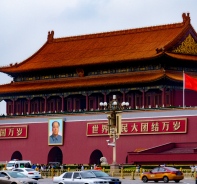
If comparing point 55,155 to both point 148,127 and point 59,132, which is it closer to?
point 59,132

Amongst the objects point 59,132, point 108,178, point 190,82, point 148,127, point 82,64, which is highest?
point 82,64

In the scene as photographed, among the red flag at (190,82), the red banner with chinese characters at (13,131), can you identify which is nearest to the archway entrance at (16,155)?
the red banner with chinese characters at (13,131)

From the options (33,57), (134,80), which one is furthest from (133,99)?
(33,57)

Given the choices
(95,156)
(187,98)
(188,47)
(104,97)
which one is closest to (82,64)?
(104,97)

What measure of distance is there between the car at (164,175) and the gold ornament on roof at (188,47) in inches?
1016

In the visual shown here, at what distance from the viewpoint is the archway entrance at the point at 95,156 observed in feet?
265

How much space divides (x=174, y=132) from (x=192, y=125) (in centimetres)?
193

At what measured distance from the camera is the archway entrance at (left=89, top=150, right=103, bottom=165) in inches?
3179

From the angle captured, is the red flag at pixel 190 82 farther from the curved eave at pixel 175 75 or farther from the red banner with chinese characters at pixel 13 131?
the red banner with chinese characters at pixel 13 131

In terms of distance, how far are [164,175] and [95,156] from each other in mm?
24794

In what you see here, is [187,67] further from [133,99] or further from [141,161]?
[141,161]

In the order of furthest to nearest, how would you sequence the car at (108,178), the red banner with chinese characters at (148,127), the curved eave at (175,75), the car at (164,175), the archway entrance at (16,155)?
the archway entrance at (16,155) < the curved eave at (175,75) < the red banner with chinese characters at (148,127) < the car at (164,175) < the car at (108,178)

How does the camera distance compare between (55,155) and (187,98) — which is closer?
(187,98)

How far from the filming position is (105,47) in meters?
88.8
